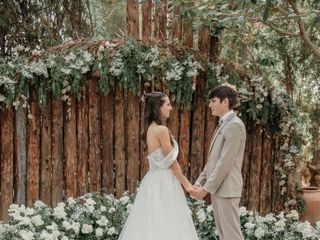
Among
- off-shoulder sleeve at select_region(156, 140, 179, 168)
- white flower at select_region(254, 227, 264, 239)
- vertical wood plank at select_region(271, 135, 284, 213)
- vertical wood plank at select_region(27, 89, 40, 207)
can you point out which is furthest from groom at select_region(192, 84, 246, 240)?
vertical wood plank at select_region(27, 89, 40, 207)

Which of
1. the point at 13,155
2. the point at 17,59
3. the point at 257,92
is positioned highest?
the point at 17,59

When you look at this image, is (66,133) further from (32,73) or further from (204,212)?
(204,212)

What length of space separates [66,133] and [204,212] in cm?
162

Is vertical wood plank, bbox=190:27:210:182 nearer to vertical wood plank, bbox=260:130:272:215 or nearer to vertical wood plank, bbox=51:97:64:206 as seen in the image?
vertical wood plank, bbox=260:130:272:215

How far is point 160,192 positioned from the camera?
14.9 feet

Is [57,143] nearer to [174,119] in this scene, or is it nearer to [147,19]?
[174,119]

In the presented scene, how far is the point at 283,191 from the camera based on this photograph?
6.00 metres

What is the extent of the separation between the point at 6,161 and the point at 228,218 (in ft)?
9.03

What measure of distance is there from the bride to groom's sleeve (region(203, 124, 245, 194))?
411 mm

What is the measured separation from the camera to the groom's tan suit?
13.2 feet

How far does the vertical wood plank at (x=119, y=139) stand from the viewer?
230 inches

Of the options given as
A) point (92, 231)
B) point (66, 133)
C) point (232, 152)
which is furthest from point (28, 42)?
point (232, 152)

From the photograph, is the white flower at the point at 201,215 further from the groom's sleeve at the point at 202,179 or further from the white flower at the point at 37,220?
the white flower at the point at 37,220

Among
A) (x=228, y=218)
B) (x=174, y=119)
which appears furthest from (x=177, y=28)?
(x=228, y=218)
